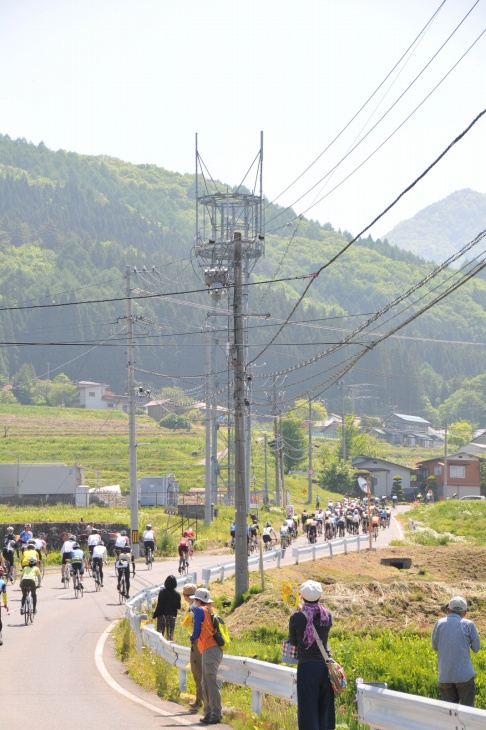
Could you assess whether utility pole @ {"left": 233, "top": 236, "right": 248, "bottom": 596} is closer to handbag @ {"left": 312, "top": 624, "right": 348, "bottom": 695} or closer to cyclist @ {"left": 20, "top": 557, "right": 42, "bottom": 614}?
cyclist @ {"left": 20, "top": 557, "right": 42, "bottom": 614}

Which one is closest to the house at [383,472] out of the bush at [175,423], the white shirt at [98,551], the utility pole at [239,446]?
the bush at [175,423]

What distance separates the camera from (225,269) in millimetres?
32938

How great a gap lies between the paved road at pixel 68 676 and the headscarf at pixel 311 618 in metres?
2.92

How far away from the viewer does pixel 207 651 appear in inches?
522

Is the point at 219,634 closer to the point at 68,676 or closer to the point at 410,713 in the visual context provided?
the point at 410,713

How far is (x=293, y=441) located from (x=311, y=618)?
9967 cm

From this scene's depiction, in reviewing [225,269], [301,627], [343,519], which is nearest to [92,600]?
[225,269]

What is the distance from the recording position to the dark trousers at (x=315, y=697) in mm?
10156

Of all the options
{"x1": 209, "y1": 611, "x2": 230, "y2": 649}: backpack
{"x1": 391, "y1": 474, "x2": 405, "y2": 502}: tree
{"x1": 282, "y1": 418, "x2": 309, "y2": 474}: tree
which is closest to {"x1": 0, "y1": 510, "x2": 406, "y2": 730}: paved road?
{"x1": 209, "y1": 611, "x2": 230, "y2": 649}: backpack

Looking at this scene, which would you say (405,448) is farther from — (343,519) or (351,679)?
(351,679)

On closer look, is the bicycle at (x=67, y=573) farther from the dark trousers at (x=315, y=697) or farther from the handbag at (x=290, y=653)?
the dark trousers at (x=315, y=697)

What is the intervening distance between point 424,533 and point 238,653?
35852 millimetres

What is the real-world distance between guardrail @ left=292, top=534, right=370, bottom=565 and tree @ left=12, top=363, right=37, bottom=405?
141 metres

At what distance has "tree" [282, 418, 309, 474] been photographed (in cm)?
11119
